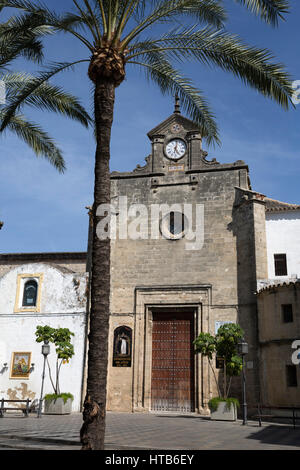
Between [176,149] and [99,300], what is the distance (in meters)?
17.6

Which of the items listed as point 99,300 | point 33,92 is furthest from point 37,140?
point 99,300

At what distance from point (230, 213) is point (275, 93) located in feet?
42.1

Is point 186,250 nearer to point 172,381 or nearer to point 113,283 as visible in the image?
point 113,283

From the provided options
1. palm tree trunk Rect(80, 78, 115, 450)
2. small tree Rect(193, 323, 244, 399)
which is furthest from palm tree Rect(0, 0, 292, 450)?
small tree Rect(193, 323, 244, 399)

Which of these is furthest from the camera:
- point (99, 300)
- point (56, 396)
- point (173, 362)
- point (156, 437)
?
point (173, 362)

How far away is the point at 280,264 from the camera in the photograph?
76.7ft

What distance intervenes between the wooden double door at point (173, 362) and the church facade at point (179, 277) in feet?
0.15

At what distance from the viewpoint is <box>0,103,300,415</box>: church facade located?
868 inches

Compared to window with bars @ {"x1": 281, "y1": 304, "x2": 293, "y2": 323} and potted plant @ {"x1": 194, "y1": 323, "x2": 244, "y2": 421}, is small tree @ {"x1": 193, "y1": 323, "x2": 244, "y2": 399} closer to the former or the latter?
potted plant @ {"x1": 194, "y1": 323, "x2": 244, "y2": 421}

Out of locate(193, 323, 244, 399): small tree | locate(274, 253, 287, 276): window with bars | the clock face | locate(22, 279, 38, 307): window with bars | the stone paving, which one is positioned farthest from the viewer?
the clock face

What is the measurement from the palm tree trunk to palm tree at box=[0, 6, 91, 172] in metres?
3.24

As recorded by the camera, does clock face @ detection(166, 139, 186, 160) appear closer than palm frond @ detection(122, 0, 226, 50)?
No

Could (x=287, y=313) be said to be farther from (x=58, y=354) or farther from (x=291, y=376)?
(x=58, y=354)

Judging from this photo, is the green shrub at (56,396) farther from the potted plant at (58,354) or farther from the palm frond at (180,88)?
the palm frond at (180,88)
